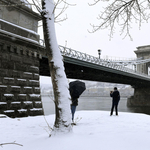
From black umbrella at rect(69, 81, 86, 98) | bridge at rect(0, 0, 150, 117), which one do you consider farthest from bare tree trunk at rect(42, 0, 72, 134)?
bridge at rect(0, 0, 150, 117)

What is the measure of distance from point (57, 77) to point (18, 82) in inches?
231

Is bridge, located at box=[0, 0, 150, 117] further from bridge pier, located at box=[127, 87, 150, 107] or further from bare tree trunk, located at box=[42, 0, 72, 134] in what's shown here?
bridge pier, located at box=[127, 87, 150, 107]

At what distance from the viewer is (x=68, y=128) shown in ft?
14.2

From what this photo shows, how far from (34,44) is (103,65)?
1714cm

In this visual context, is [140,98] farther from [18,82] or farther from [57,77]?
[57,77]

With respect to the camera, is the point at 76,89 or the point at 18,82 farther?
the point at 18,82

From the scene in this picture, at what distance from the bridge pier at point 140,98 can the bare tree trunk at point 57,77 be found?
154ft

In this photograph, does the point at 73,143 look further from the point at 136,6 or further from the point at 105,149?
the point at 136,6

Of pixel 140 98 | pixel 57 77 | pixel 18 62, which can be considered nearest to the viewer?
pixel 57 77

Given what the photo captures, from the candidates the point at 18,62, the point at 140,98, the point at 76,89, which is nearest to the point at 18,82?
the point at 18,62

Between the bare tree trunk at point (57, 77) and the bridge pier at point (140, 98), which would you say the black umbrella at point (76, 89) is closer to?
the bare tree trunk at point (57, 77)

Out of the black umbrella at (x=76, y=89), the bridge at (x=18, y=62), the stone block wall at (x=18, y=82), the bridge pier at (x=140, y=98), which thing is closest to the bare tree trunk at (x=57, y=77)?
the black umbrella at (x=76, y=89)

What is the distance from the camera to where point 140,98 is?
49.3m

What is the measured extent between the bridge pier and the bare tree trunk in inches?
1843
